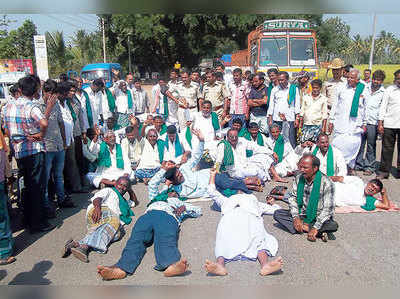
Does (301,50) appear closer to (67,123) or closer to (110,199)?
(67,123)

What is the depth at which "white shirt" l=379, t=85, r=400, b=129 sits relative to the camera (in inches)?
221

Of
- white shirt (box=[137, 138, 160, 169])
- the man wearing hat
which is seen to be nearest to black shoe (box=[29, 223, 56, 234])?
white shirt (box=[137, 138, 160, 169])

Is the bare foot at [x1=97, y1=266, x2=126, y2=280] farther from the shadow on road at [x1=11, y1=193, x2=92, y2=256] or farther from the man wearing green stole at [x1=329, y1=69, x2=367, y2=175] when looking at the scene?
the man wearing green stole at [x1=329, y1=69, x2=367, y2=175]

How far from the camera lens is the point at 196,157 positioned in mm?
6324

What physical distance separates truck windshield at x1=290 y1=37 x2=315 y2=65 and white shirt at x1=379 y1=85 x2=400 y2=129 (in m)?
5.54

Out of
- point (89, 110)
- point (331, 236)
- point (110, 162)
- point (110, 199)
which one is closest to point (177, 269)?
point (110, 199)

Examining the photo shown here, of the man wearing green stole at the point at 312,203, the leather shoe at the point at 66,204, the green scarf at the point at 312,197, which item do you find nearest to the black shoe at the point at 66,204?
the leather shoe at the point at 66,204

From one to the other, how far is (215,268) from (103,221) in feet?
5.08

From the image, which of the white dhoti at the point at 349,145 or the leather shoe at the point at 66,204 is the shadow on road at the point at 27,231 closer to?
the leather shoe at the point at 66,204

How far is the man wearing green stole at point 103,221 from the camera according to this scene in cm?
358

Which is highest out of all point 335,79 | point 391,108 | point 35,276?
point 335,79

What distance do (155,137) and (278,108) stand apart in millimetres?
2436

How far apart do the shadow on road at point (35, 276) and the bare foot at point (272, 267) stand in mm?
1997

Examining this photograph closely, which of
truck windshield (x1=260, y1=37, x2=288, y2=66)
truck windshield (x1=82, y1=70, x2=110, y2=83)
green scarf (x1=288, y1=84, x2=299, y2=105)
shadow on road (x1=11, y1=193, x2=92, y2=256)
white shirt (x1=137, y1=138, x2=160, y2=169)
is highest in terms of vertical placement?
truck windshield (x1=260, y1=37, x2=288, y2=66)
